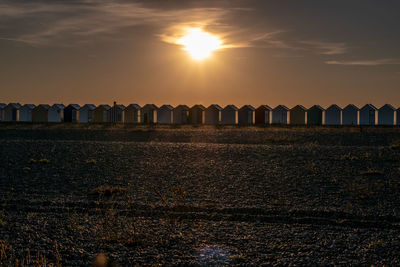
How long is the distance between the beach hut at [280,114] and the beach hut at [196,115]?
9.43 m

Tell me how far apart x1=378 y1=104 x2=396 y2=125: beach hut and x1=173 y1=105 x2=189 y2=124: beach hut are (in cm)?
2427

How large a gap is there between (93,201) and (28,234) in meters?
3.52

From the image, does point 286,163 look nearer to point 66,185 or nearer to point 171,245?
point 66,185

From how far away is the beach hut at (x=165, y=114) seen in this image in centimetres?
6328

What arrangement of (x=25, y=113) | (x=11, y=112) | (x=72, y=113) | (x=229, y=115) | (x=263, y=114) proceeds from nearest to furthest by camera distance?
(x=263, y=114) → (x=229, y=115) → (x=72, y=113) → (x=11, y=112) → (x=25, y=113)

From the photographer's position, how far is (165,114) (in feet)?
208

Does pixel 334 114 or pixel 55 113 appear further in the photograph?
pixel 55 113

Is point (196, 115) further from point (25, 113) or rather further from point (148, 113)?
point (25, 113)

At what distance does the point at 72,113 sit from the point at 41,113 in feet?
13.9

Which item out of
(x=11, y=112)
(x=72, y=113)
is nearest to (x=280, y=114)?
(x=72, y=113)

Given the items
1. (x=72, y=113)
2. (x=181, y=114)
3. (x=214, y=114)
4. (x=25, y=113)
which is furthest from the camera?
(x=25, y=113)

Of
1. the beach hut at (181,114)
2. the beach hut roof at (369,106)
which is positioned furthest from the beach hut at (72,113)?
the beach hut roof at (369,106)

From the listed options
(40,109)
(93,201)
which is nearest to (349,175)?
(93,201)

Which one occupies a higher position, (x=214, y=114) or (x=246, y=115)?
(x=214, y=114)
